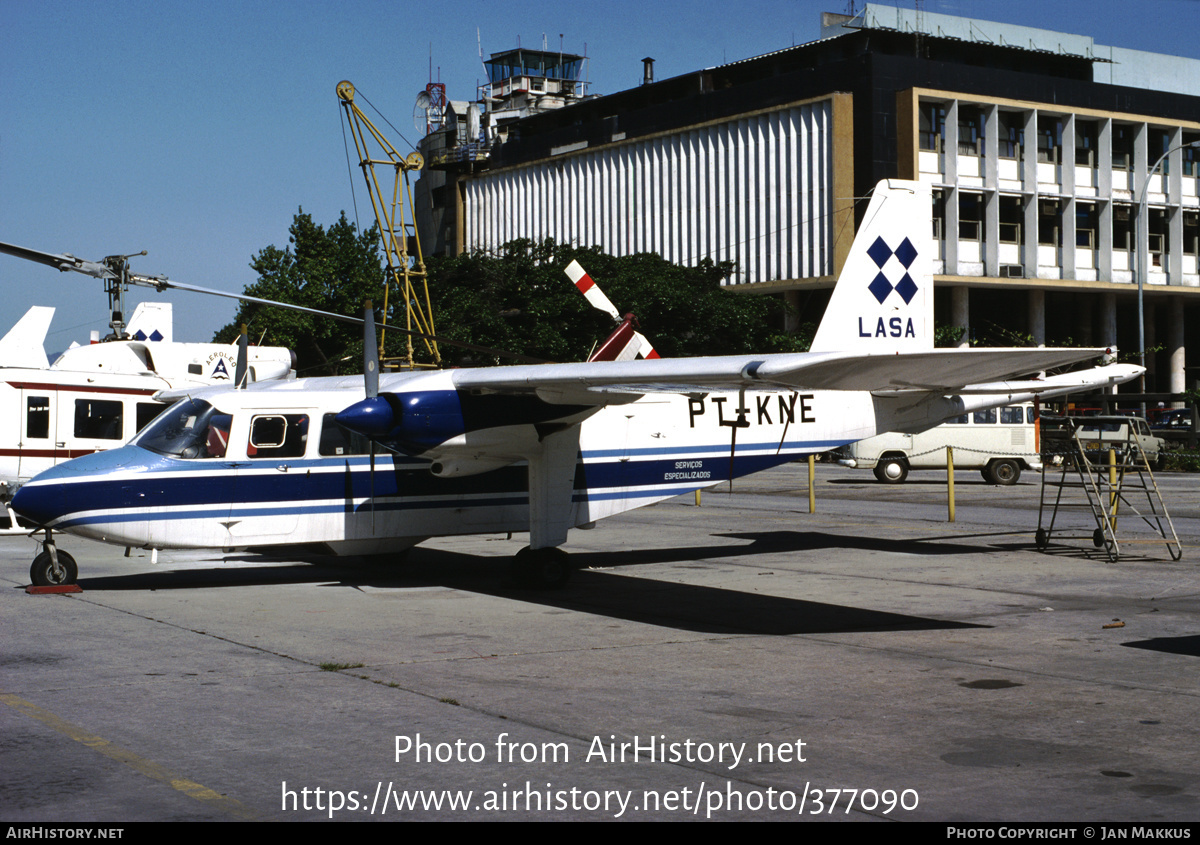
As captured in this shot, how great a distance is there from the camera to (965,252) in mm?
61250

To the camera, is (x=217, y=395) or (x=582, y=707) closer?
(x=582, y=707)

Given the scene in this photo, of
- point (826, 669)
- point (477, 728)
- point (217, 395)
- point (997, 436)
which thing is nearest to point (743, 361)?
point (826, 669)

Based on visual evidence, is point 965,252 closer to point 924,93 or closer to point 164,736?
point 924,93

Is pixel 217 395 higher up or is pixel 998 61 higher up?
pixel 998 61

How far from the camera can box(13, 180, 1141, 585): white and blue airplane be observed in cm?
1357

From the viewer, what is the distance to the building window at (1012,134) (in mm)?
62188

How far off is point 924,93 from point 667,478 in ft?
161

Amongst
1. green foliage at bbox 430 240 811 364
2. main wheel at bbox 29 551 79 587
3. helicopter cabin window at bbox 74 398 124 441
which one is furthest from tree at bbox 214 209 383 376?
main wheel at bbox 29 551 79 587

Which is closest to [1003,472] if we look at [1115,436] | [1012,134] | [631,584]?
[1115,436]

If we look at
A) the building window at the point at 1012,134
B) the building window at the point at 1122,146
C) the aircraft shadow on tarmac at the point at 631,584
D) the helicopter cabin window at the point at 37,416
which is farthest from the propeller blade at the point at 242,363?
the building window at the point at 1122,146

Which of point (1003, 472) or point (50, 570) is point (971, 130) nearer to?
point (1003, 472)

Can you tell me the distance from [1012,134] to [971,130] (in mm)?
2698

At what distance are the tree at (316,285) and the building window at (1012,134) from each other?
114ft

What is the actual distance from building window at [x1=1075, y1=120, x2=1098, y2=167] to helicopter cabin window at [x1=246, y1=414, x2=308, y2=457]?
59562 millimetres
